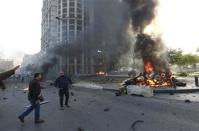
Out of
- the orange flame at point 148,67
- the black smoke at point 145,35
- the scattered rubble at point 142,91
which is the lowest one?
the scattered rubble at point 142,91

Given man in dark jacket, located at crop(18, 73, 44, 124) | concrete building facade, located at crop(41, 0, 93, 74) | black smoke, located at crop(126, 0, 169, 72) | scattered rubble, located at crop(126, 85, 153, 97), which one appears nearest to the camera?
man in dark jacket, located at crop(18, 73, 44, 124)

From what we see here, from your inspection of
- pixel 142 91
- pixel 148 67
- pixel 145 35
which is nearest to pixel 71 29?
pixel 145 35

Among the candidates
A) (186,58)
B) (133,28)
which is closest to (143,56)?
(133,28)

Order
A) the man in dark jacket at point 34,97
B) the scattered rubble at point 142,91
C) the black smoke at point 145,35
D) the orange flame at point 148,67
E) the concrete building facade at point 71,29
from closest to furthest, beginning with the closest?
the man in dark jacket at point 34,97 < the scattered rubble at point 142,91 < the orange flame at point 148,67 < the black smoke at point 145,35 < the concrete building facade at point 71,29

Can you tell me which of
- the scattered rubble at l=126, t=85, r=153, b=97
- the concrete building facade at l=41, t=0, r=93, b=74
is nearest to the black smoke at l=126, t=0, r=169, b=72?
the concrete building facade at l=41, t=0, r=93, b=74

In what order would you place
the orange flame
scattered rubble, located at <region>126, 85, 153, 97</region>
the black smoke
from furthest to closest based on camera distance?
the black smoke < the orange flame < scattered rubble, located at <region>126, 85, 153, 97</region>

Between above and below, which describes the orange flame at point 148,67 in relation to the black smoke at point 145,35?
below

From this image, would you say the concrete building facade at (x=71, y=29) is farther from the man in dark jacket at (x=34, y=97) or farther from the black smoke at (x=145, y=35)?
the man in dark jacket at (x=34, y=97)

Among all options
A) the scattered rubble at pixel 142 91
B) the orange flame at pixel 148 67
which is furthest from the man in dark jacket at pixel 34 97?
the orange flame at pixel 148 67

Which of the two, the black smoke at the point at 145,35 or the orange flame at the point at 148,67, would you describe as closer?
the orange flame at the point at 148,67

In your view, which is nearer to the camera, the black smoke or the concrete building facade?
the black smoke

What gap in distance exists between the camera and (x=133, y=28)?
35719 millimetres

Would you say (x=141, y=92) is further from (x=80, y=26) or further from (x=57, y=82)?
(x=80, y=26)

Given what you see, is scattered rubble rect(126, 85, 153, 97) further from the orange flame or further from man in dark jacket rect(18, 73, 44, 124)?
the orange flame
